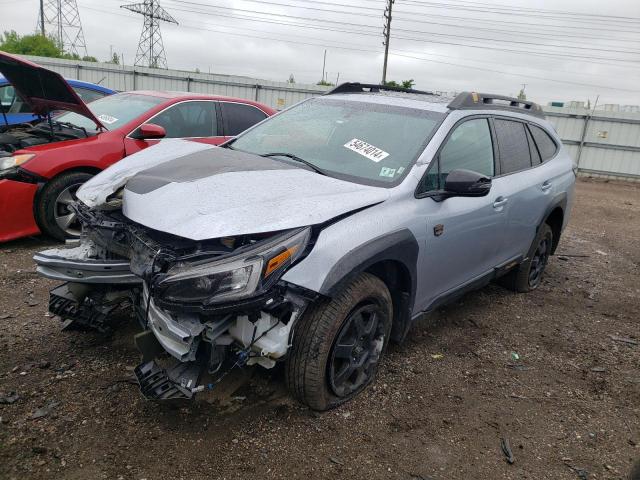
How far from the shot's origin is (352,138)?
3387mm

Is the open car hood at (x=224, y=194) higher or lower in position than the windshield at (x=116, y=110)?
lower

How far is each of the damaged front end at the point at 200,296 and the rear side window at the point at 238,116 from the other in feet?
12.7

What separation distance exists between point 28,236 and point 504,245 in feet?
15.0

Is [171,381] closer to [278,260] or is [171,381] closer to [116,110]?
[278,260]

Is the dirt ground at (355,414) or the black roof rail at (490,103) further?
the black roof rail at (490,103)

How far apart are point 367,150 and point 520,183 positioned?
1666 mm

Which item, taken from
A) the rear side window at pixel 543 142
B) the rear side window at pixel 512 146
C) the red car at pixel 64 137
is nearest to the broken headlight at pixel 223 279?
the rear side window at pixel 512 146

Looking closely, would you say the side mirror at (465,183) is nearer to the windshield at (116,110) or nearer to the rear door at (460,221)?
the rear door at (460,221)

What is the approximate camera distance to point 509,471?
2576mm

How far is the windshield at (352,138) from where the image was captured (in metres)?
3.12

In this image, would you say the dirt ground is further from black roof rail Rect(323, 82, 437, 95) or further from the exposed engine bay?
black roof rail Rect(323, 82, 437, 95)

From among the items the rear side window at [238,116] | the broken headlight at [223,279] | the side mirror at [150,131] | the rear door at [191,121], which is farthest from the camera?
the rear side window at [238,116]

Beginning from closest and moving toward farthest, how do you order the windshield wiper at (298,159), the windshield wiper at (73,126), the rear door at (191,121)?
the windshield wiper at (298,159) < the windshield wiper at (73,126) < the rear door at (191,121)

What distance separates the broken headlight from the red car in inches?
103
